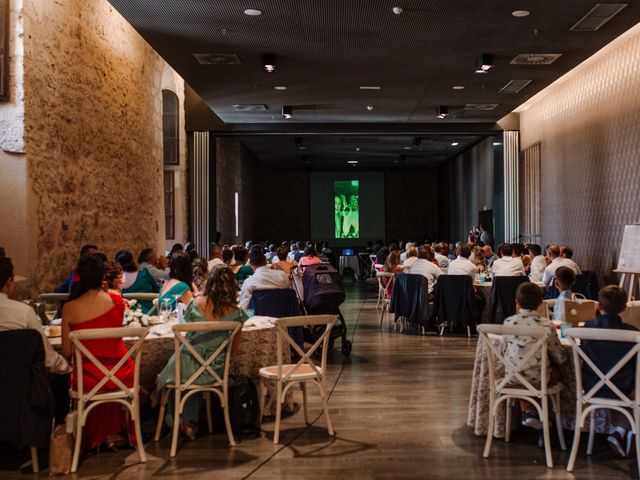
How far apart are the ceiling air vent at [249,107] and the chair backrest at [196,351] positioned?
9.24 m

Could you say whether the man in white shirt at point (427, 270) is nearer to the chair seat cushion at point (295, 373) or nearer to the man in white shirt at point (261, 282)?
the man in white shirt at point (261, 282)

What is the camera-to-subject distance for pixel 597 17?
26.2 feet

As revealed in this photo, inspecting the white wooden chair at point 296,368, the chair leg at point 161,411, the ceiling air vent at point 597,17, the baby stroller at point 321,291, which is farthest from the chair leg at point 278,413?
the ceiling air vent at point 597,17

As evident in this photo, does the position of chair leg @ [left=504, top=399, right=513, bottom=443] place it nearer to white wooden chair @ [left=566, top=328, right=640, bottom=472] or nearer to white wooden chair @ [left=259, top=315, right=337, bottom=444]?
white wooden chair @ [left=566, top=328, right=640, bottom=472]

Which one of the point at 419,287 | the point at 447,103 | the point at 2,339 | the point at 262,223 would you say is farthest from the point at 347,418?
the point at 262,223

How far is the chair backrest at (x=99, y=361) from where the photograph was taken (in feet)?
12.7

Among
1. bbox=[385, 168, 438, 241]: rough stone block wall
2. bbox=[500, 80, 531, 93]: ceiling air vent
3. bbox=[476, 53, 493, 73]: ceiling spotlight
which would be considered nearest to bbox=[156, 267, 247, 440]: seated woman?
bbox=[476, 53, 493, 73]: ceiling spotlight

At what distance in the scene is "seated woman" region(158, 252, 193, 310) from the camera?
5.35m

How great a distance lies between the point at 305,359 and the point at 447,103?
9745 millimetres

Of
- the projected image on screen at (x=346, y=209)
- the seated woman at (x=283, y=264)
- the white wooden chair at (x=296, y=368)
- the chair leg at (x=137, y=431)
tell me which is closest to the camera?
the chair leg at (x=137, y=431)

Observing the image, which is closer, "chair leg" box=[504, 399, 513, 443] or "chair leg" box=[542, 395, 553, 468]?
"chair leg" box=[542, 395, 553, 468]

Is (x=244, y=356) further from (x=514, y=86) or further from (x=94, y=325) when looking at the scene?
(x=514, y=86)

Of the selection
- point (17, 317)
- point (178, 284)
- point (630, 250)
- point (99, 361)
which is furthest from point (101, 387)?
point (630, 250)

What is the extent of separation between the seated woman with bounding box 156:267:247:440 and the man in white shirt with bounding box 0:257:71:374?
716 mm
